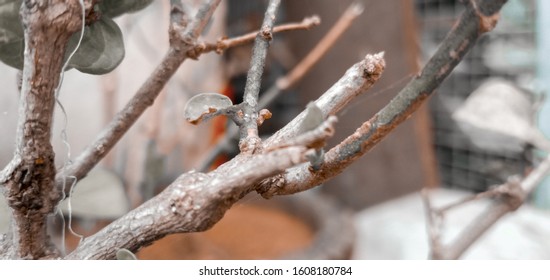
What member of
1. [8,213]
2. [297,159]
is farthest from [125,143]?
[297,159]

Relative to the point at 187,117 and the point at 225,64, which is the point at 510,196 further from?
the point at 225,64

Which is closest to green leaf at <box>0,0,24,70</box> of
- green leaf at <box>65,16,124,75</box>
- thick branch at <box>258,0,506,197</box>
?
green leaf at <box>65,16,124,75</box>

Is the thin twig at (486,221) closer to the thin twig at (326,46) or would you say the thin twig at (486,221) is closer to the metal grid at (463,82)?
the thin twig at (326,46)

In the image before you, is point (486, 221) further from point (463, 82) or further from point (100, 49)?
point (463, 82)

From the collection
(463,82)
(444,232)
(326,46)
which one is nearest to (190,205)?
(326,46)

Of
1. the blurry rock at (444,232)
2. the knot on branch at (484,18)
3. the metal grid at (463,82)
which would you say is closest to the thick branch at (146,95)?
the knot on branch at (484,18)

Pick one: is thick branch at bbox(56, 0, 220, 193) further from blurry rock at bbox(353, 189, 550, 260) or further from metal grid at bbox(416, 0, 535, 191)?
metal grid at bbox(416, 0, 535, 191)

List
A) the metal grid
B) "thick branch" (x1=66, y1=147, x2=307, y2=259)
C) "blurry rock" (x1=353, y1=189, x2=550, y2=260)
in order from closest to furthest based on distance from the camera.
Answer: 1. "thick branch" (x1=66, y1=147, x2=307, y2=259)
2. "blurry rock" (x1=353, y1=189, x2=550, y2=260)
3. the metal grid
